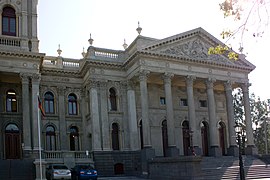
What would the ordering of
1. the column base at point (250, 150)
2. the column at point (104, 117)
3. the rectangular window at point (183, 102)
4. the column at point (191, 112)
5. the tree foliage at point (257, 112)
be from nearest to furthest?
1. the column at point (104, 117)
2. the column at point (191, 112)
3. the column base at point (250, 150)
4. the rectangular window at point (183, 102)
5. the tree foliage at point (257, 112)

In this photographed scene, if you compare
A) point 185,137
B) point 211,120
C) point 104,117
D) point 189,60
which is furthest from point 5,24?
point 211,120

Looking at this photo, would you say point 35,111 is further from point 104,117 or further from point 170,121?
point 170,121

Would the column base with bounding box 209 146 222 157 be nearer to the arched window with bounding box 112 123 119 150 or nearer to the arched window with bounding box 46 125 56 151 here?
the arched window with bounding box 112 123 119 150

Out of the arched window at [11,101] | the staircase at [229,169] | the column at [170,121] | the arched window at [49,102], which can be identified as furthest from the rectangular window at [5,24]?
the staircase at [229,169]

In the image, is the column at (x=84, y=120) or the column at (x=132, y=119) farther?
the column at (x=84, y=120)

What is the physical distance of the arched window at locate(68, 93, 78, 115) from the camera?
41094 mm

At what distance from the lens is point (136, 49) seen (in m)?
37.5

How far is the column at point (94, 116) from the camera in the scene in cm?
3731

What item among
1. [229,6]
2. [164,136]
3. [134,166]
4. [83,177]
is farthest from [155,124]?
[229,6]

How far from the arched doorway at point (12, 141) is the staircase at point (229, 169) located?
1753 cm

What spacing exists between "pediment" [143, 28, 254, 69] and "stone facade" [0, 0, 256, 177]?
105 millimetres

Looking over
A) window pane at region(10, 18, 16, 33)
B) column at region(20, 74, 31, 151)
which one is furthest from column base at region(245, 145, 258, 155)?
window pane at region(10, 18, 16, 33)

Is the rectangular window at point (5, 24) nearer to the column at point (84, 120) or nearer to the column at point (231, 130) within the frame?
the column at point (84, 120)

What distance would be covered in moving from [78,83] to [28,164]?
1310 cm
